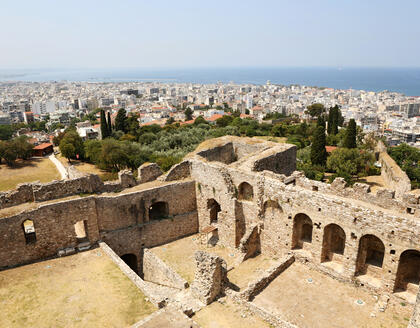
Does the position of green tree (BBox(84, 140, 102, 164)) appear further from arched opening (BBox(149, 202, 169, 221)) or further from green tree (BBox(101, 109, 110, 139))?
arched opening (BBox(149, 202, 169, 221))

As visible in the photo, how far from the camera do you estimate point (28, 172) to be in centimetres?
5322

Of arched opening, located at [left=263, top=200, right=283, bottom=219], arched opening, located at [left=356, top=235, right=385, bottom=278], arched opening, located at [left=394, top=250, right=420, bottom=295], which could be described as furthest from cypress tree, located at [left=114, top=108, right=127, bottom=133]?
arched opening, located at [left=394, top=250, right=420, bottom=295]

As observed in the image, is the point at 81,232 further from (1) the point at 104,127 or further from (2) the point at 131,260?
(1) the point at 104,127

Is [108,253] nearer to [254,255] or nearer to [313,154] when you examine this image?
[254,255]

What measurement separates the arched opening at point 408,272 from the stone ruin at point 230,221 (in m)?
0.04

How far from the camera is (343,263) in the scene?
13273 mm

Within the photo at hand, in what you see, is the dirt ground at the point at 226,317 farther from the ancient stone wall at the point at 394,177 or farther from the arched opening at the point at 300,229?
the ancient stone wall at the point at 394,177

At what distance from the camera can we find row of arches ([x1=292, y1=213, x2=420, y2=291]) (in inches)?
483

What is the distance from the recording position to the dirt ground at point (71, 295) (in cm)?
1151

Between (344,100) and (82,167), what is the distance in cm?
18543

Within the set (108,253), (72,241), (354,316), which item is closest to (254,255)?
(354,316)

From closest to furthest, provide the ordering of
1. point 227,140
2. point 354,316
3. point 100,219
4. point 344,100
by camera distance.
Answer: point 354,316 → point 100,219 → point 227,140 → point 344,100

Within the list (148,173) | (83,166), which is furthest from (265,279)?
(83,166)

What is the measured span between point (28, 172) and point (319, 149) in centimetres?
4645
